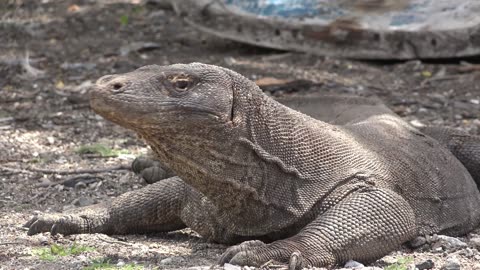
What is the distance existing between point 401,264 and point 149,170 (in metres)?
2.20

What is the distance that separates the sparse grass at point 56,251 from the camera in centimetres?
445

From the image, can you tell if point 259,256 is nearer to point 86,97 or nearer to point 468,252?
point 468,252

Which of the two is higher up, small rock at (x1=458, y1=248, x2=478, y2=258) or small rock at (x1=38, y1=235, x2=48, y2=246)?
small rock at (x1=458, y1=248, x2=478, y2=258)

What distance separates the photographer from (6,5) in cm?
1162

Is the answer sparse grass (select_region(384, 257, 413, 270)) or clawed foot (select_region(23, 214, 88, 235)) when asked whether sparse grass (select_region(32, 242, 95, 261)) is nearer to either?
clawed foot (select_region(23, 214, 88, 235))

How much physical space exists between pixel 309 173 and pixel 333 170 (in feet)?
0.44

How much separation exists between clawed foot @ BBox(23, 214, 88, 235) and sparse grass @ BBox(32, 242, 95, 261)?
0.97 feet

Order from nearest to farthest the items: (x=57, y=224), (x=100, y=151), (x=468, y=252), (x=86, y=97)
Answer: (x=468, y=252)
(x=57, y=224)
(x=100, y=151)
(x=86, y=97)

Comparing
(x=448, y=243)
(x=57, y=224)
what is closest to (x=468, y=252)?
(x=448, y=243)

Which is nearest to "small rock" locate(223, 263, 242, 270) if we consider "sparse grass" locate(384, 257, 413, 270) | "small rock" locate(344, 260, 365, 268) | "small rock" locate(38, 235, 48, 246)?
"small rock" locate(344, 260, 365, 268)

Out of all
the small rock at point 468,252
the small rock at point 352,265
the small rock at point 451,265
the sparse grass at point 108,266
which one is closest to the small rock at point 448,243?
the small rock at point 468,252

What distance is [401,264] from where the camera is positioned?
4.48m

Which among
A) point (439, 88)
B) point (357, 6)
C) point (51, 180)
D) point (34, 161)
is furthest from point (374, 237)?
point (357, 6)

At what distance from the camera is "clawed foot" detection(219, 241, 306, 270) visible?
4.12 meters
